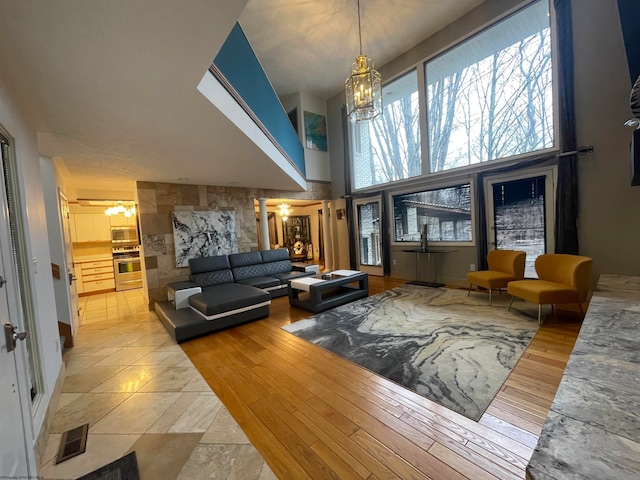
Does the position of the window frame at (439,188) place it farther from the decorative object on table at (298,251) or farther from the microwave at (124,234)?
the microwave at (124,234)

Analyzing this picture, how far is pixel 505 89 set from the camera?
14.6 ft

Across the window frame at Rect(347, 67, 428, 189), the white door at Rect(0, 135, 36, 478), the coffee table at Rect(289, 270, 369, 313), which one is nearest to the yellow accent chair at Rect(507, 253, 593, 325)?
the coffee table at Rect(289, 270, 369, 313)

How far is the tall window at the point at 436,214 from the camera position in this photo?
201 inches

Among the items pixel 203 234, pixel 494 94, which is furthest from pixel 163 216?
pixel 494 94

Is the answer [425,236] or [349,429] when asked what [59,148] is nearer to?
[349,429]

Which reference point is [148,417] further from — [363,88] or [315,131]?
[315,131]

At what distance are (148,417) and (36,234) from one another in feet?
5.68

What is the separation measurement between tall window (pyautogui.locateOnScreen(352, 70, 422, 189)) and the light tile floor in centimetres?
557

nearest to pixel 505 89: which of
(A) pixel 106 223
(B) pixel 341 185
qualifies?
(B) pixel 341 185

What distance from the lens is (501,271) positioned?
4223 millimetres

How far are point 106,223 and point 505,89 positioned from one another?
29.9 feet

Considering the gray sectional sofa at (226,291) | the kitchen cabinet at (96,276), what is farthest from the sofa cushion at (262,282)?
the kitchen cabinet at (96,276)

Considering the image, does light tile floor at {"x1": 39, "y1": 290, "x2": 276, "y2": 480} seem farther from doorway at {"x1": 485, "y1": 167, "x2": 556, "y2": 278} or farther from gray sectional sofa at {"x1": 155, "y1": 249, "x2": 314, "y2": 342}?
doorway at {"x1": 485, "y1": 167, "x2": 556, "y2": 278}

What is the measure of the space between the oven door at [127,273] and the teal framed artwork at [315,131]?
5624 mm
